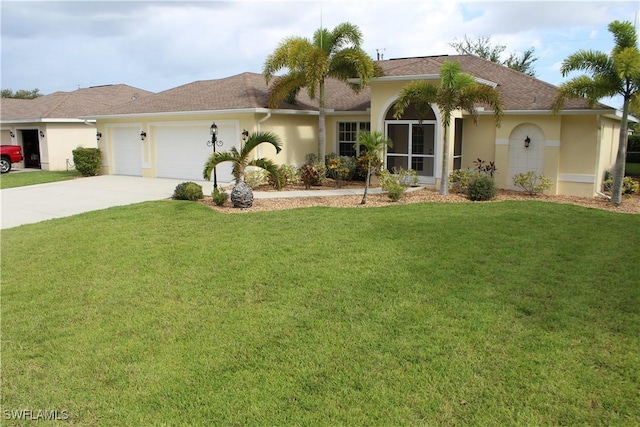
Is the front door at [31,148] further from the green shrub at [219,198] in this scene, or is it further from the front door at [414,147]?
the front door at [414,147]

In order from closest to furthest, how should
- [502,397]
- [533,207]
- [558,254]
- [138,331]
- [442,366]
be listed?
[502,397]
[442,366]
[138,331]
[558,254]
[533,207]

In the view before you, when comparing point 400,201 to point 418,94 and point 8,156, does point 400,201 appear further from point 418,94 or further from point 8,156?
point 8,156

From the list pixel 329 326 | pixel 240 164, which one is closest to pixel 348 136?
pixel 240 164

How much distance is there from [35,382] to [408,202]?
10.1 m

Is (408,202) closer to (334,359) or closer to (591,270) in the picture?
(591,270)

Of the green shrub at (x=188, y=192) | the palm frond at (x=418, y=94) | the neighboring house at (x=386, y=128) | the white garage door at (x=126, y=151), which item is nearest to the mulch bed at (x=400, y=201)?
the green shrub at (x=188, y=192)

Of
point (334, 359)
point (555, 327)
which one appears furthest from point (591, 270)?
point (334, 359)

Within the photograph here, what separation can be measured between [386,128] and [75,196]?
10.2m

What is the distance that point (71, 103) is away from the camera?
90.6ft

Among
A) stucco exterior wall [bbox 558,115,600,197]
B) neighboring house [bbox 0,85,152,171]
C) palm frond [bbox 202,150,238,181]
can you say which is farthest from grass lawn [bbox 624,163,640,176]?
neighboring house [bbox 0,85,152,171]

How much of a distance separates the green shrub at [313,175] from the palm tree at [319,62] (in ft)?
6.82

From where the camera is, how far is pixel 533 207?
39.5ft

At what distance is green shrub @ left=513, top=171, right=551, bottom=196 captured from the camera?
601 inches

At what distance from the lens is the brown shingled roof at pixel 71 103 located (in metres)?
26.3
